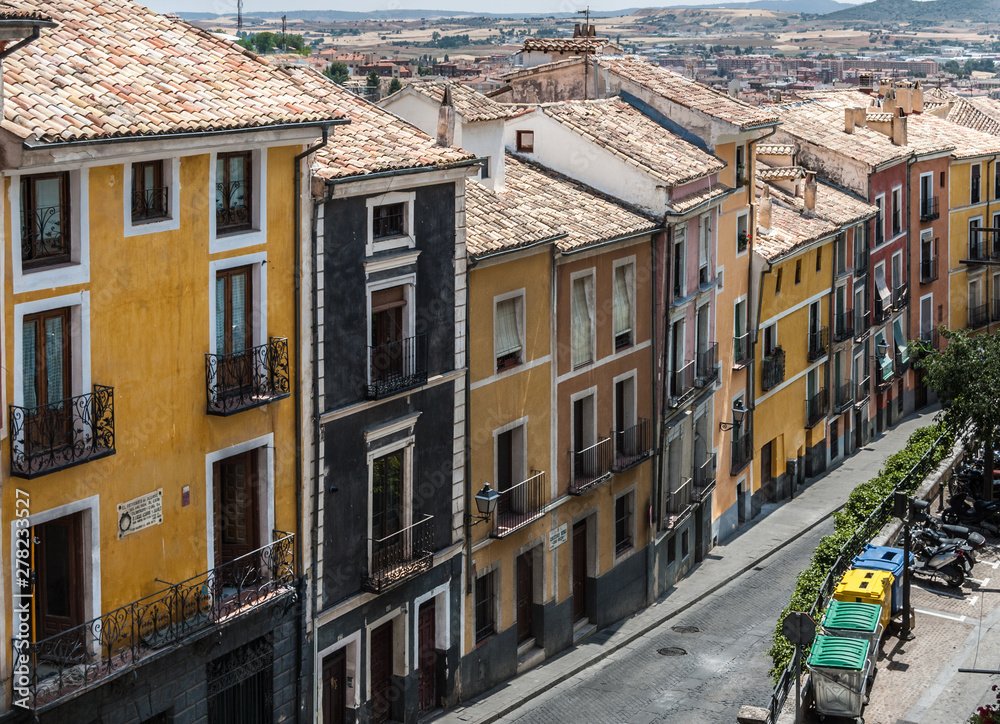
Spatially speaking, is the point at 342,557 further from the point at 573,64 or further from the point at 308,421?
the point at 573,64

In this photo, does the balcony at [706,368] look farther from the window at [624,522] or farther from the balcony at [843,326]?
the balcony at [843,326]

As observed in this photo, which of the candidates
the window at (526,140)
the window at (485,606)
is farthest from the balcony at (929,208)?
the window at (485,606)

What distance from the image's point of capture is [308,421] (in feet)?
80.3

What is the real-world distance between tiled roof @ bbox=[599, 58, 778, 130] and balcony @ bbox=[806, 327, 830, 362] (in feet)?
33.6

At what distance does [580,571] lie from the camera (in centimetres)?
3569

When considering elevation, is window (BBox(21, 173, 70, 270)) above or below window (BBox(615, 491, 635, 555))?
above

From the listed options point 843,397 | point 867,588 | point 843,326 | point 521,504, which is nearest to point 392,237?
point 521,504

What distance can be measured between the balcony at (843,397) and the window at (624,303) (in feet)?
68.0

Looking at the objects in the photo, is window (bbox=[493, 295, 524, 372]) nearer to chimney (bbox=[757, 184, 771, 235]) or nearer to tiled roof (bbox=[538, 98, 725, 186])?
tiled roof (bbox=[538, 98, 725, 186])

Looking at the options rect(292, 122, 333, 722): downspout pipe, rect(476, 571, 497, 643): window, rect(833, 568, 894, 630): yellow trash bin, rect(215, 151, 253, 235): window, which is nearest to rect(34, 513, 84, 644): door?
rect(292, 122, 333, 722): downspout pipe

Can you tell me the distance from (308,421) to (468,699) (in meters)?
8.98

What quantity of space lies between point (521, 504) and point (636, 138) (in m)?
12.3

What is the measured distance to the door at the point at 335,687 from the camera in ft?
86.2

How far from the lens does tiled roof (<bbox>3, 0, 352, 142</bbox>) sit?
18703 millimetres
